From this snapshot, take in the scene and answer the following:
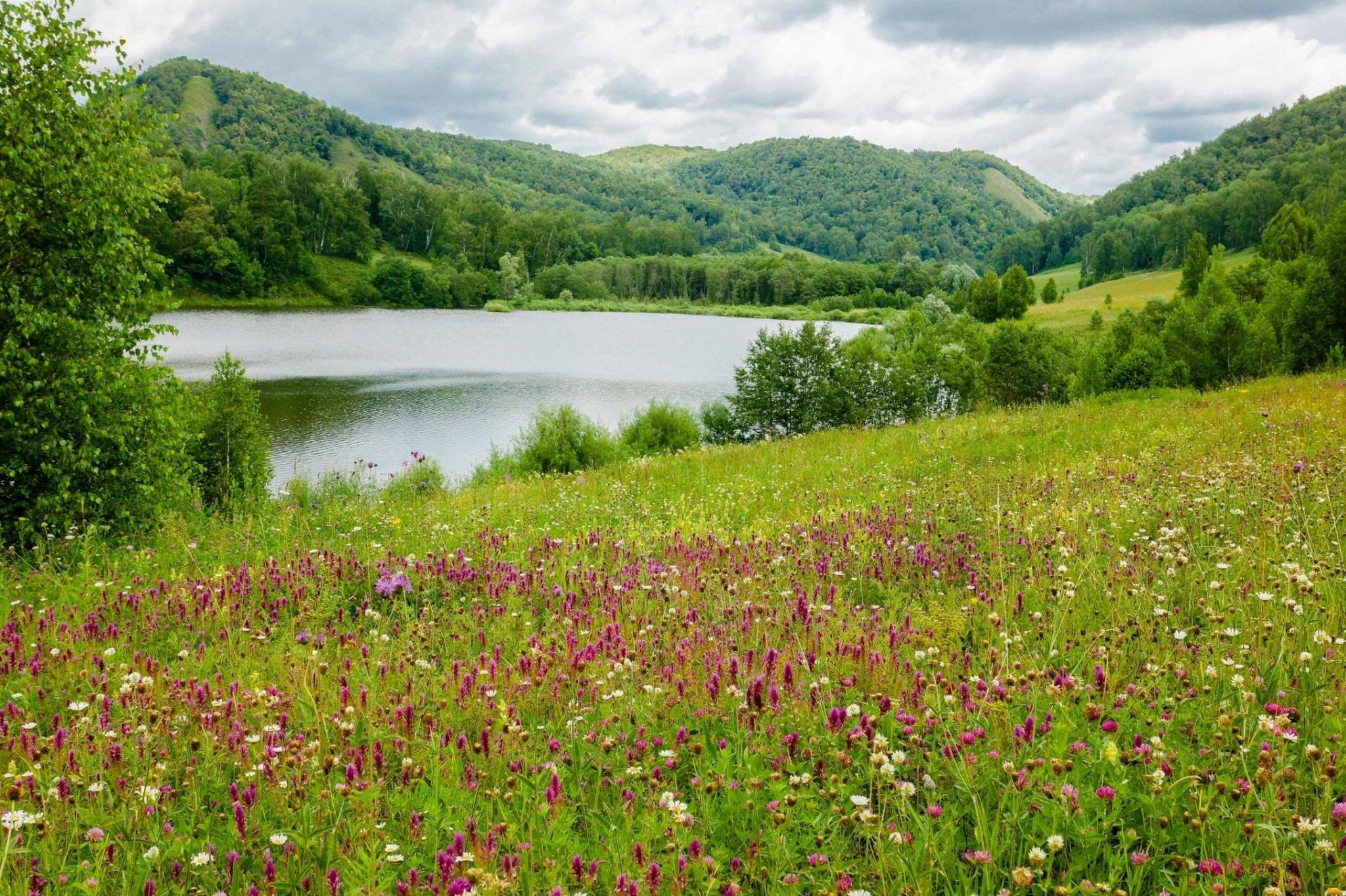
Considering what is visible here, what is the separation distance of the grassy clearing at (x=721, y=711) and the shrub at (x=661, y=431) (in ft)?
74.7

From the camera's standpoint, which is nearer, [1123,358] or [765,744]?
[765,744]

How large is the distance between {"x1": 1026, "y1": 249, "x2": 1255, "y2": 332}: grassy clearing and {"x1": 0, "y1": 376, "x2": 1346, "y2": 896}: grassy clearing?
2873 inches

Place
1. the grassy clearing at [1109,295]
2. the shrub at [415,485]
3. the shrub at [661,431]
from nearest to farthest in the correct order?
the shrub at [415,485] → the shrub at [661,431] → the grassy clearing at [1109,295]

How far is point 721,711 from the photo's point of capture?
351 cm

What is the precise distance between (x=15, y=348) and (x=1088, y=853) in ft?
36.0

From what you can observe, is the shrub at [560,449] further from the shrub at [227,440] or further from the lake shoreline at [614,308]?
the lake shoreline at [614,308]

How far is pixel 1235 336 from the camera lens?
3462 cm

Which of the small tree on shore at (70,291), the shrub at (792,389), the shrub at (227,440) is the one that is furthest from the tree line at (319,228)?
the small tree on shore at (70,291)

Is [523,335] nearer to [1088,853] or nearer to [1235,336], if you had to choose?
[1235,336]

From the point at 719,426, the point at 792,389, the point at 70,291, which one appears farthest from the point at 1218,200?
the point at 70,291

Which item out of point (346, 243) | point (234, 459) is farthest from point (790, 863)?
point (346, 243)

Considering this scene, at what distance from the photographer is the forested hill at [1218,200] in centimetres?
12812

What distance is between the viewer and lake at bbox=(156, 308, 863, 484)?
30641mm

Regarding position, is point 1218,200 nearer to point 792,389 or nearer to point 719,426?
point 792,389
